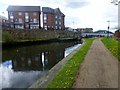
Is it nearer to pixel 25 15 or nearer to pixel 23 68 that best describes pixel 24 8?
pixel 25 15

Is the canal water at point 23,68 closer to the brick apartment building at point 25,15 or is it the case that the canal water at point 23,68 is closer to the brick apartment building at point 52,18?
the brick apartment building at point 25,15

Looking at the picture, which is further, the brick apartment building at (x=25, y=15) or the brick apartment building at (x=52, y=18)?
the brick apartment building at (x=52, y=18)

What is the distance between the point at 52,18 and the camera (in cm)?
13738

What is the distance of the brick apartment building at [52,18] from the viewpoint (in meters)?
131

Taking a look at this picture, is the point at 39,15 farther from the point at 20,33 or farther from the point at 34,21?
the point at 20,33

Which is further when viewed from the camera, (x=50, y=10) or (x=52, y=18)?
(x=52, y=18)

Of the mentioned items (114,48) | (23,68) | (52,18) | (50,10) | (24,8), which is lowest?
(23,68)

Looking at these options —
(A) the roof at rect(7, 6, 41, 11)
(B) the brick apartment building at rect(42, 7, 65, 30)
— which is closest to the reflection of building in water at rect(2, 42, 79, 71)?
(A) the roof at rect(7, 6, 41, 11)

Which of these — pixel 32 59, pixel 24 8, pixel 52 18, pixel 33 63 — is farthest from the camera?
pixel 52 18

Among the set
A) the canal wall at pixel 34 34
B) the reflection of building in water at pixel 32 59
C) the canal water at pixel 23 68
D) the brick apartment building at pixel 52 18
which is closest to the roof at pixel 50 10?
the brick apartment building at pixel 52 18

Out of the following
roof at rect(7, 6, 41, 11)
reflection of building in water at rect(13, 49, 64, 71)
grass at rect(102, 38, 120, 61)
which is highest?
roof at rect(7, 6, 41, 11)

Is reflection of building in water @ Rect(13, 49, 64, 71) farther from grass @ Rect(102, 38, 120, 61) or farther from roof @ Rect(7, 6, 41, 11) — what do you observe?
roof @ Rect(7, 6, 41, 11)

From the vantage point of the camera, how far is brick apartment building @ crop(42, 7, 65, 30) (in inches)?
5162

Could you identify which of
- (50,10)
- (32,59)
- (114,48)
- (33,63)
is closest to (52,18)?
(50,10)
